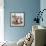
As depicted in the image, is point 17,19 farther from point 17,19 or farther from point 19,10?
point 19,10

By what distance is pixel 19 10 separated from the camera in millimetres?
5941

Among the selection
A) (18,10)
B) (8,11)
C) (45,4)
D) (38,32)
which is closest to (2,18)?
(8,11)

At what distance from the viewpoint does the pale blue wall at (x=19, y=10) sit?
591 cm

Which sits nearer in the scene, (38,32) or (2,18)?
(38,32)

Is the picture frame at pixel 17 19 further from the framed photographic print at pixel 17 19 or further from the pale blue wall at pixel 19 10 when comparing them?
the pale blue wall at pixel 19 10

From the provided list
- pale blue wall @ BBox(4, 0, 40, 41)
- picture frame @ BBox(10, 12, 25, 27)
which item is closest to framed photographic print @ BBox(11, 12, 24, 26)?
picture frame @ BBox(10, 12, 25, 27)

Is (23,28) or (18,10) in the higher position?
(18,10)

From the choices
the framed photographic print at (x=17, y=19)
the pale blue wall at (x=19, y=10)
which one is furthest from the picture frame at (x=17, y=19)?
the pale blue wall at (x=19, y=10)

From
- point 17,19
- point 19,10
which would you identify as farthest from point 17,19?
point 19,10

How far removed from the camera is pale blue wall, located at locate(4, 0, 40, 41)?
19.4ft

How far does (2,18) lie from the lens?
5.90 m

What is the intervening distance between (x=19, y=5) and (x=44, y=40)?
326 cm

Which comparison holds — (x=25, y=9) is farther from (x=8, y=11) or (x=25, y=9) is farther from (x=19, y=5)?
(x=8, y=11)

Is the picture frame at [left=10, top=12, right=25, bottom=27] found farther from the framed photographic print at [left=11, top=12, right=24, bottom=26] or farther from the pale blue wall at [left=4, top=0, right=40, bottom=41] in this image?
the pale blue wall at [left=4, top=0, right=40, bottom=41]
